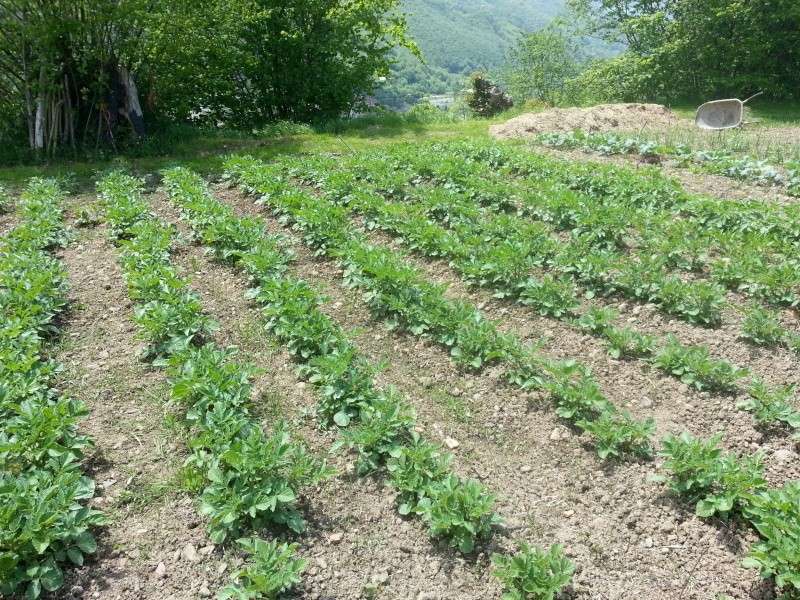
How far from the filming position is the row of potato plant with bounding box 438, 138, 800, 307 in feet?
21.9

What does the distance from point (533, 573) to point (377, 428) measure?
1544 millimetres

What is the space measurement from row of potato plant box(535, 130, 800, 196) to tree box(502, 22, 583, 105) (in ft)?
169

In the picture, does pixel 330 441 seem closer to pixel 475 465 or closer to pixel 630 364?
pixel 475 465

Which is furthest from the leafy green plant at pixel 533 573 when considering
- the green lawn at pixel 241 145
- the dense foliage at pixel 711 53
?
the dense foliage at pixel 711 53

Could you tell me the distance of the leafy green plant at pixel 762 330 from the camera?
564 cm

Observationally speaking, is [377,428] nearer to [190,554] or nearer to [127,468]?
[190,554]

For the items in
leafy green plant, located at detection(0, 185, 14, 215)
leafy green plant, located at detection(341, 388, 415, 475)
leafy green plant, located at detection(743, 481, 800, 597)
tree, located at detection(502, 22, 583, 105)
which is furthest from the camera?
tree, located at detection(502, 22, 583, 105)

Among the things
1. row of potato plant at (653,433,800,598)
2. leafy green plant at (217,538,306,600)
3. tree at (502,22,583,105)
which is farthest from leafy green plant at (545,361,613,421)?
tree at (502,22,583,105)

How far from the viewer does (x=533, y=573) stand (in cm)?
329

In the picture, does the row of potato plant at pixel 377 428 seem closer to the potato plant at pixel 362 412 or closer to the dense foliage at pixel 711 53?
the potato plant at pixel 362 412

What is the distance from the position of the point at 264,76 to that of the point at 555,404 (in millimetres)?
18773

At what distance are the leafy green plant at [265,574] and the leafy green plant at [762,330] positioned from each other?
4816mm

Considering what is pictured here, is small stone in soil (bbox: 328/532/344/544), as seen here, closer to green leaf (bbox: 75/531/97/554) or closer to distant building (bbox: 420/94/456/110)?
green leaf (bbox: 75/531/97/554)

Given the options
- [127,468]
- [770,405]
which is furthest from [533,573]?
[127,468]
